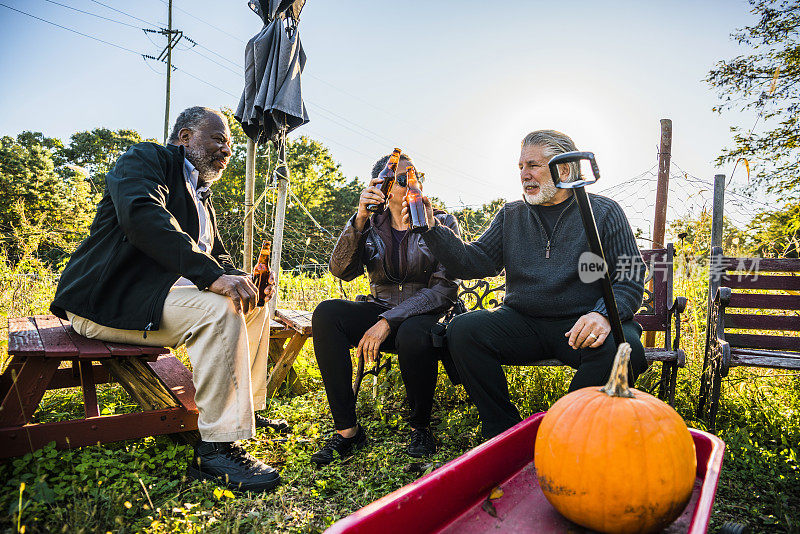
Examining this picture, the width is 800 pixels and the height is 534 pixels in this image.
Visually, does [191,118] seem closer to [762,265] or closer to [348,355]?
[348,355]

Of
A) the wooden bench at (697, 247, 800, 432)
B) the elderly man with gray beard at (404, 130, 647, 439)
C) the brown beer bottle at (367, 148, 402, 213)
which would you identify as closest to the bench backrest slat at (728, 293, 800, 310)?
the wooden bench at (697, 247, 800, 432)

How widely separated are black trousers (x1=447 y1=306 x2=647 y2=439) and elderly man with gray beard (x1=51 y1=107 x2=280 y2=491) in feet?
3.62

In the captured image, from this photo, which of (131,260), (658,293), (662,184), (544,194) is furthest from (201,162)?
(662,184)

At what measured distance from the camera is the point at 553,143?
2.65 m

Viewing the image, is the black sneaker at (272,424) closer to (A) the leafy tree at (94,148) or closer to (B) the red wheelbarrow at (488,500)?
(B) the red wheelbarrow at (488,500)

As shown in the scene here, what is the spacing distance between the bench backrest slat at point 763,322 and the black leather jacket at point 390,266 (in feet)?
7.53

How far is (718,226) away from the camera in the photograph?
159 inches

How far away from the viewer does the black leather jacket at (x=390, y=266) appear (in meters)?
2.96

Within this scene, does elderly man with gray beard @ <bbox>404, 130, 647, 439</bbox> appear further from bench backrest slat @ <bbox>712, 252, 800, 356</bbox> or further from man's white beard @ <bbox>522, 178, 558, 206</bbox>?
bench backrest slat @ <bbox>712, 252, 800, 356</bbox>

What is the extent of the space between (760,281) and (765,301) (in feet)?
0.51

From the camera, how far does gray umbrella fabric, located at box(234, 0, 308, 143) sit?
13.2 feet

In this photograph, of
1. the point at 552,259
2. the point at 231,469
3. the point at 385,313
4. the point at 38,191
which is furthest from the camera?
the point at 38,191

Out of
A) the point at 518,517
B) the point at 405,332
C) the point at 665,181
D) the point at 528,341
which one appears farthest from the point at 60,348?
the point at 665,181

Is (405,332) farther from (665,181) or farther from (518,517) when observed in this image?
(665,181)
